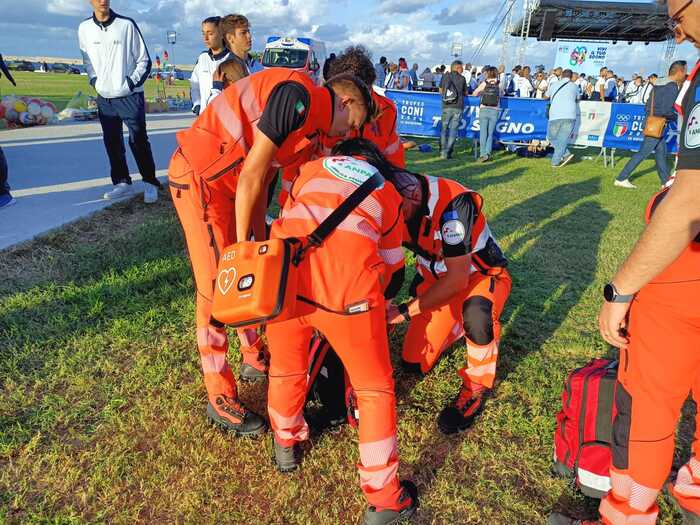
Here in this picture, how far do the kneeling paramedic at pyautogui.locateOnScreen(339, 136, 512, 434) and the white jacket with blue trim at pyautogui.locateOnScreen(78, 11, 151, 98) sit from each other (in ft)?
13.4

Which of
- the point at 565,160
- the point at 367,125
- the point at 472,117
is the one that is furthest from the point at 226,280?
the point at 472,117

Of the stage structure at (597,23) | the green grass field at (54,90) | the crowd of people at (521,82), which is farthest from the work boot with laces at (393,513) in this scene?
the stage structure at (597,23)

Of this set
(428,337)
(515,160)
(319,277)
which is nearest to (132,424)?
(319,277)

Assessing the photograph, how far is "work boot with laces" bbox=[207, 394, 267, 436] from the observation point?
2471mm

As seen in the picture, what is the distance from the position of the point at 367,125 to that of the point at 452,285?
37.9 inches

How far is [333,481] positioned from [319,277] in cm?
117

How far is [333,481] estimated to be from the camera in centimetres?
225

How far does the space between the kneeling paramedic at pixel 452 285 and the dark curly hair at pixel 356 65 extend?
101 centimetres

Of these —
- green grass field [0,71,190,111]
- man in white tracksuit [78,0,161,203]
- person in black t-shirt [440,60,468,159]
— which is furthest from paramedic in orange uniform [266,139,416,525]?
green grass field [0,71,190,111]

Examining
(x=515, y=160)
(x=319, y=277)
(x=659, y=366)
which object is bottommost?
(x=515, y=160)

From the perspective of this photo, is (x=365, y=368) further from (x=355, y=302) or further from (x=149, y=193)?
(x=149, y=193)

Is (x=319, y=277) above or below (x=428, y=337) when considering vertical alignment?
above

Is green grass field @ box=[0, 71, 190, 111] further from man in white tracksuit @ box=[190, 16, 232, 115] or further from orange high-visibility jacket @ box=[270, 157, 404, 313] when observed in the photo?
orange high-visibility jacket @ box=[270, 157, 404, 313]

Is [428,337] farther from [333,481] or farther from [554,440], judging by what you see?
[333,481]
